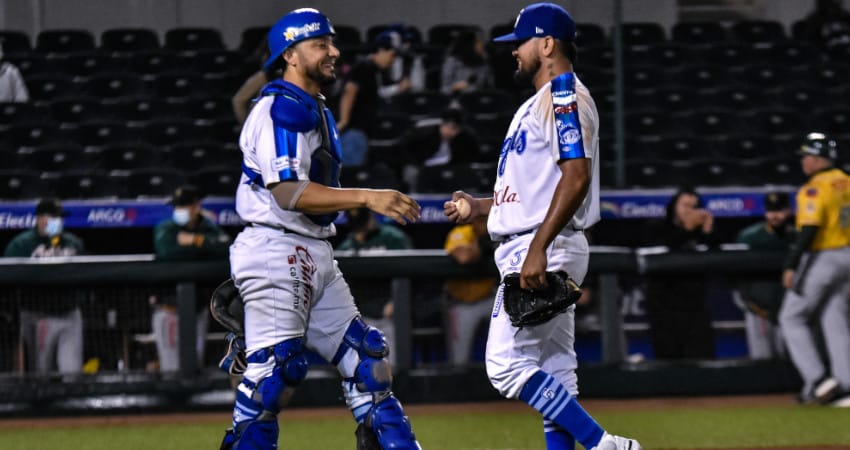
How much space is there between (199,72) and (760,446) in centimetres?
976

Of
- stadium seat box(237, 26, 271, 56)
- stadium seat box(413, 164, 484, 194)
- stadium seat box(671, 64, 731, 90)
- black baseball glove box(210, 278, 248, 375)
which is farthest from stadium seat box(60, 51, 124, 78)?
black baseball glove box(210, 278, 248, 375)

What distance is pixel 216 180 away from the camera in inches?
483

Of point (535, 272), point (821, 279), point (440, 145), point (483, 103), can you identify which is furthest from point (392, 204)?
point (483, 103)

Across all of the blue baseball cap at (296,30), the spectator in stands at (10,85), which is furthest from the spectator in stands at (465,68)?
the blue baseball cap at (296,30)

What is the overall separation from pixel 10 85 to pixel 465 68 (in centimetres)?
535

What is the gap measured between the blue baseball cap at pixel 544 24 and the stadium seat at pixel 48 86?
11.0 meters

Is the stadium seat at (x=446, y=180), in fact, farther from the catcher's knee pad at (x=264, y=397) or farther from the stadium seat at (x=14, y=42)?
the catcher's knee pad at (x=264, y=397)

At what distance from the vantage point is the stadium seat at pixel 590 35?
15859 mm

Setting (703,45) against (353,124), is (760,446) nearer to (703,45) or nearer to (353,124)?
(353,124)

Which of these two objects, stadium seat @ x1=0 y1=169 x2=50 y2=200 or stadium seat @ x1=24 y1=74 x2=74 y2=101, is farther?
stadium seat @ x1=24 y1=74 x2=74 y2=101

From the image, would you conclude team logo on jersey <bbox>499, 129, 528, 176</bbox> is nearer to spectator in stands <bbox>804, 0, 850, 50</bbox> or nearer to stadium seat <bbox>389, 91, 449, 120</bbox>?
stadium seat <bbox>389, 91, 449, 120</bbox>

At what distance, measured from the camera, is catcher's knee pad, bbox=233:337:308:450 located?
4.77 meters

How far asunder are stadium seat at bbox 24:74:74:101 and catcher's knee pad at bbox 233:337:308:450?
421 inches

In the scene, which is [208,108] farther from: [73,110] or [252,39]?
[252,39]
